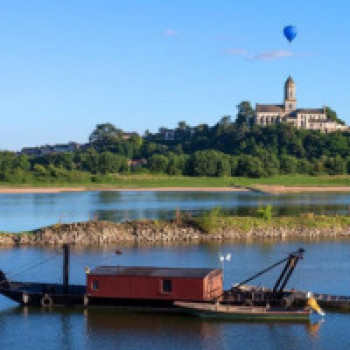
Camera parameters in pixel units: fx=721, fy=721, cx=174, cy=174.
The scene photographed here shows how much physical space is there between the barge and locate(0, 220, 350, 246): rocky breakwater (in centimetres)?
1943

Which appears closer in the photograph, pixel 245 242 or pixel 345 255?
pixel 345 255

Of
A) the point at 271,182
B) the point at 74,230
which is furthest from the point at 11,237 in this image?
the point at 271,182

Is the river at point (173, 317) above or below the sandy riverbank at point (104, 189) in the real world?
below

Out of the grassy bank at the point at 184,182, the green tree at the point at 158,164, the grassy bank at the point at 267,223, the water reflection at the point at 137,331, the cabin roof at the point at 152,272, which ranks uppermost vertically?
the green tree at the point at 158,164

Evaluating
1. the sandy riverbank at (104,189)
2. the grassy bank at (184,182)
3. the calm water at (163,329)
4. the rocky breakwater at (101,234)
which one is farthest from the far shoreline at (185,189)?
the calm water at (163,329)

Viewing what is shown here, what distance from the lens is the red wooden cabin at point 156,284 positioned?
114ft

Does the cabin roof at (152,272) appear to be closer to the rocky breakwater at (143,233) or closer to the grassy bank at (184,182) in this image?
the rocky breakwater at (143,233)

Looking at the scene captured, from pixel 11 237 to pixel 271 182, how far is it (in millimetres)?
99804

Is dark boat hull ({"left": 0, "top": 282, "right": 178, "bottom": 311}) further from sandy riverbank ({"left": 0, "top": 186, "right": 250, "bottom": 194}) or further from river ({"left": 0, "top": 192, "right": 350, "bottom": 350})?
sandy riverbank ({"left": 0, "top": 186, "right": 250, "bottom": 194})

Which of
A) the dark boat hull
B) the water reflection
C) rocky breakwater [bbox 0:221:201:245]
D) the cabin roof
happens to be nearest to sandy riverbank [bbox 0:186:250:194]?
rocky breakwater [bbox 0:221:201:245]

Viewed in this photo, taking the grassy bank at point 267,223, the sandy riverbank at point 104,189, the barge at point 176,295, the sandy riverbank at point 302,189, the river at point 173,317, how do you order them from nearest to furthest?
the river at point 173,317 → the barge at point 176,295 → the grassy bank at point 267,223 → the sandy riverbank at point 302,189 → the sandy riverbank at point 104,189

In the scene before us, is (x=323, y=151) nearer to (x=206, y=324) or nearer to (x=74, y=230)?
(x=74, y=230)

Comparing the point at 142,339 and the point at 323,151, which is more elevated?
the point at 323,151

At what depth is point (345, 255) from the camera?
5050cm
